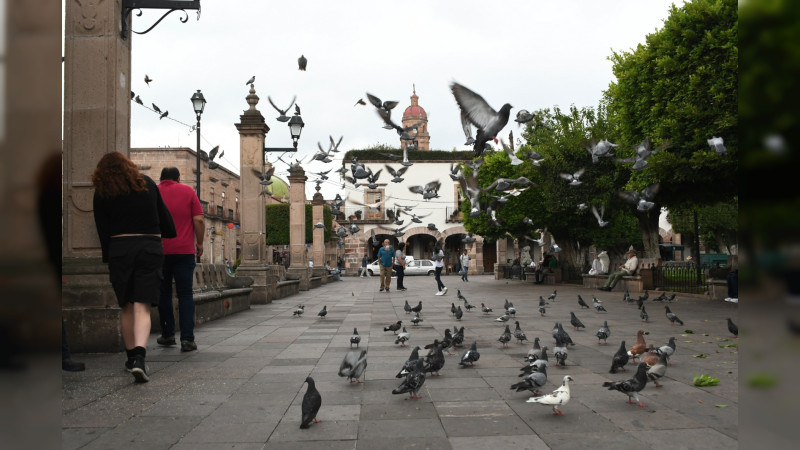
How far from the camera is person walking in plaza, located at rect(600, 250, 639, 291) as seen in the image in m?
19.4

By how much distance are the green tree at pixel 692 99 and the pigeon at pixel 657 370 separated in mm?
9541

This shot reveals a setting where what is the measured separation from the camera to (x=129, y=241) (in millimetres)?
5215

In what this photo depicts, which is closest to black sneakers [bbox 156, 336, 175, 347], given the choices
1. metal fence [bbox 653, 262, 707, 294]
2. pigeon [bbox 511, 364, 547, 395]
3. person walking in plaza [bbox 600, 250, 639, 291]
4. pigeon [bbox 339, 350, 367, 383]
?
pigeon [bbox 339, 350, 367, 383]

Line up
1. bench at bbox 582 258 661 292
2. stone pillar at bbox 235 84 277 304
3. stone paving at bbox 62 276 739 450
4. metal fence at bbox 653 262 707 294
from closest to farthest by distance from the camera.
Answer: stone paving at bbox 62 276 739 450 < stone pillar at bbox 235 84 277 304 < metal fence at bbox 653 262 707 294 < bench at bbox 582 258 661 292

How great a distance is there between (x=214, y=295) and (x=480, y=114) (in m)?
5.32

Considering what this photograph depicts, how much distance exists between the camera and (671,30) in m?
14.8

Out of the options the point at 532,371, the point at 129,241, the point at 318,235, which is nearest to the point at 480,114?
the point at 532,371

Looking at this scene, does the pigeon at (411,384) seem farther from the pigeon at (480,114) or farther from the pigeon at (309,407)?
the pigeon at (480,114)

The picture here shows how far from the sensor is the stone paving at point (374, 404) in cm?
349

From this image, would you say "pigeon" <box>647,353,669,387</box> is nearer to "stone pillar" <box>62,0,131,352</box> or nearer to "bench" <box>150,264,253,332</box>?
"stone pillar" <box>62,0,131,352</box>

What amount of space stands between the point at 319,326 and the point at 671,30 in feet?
38.2

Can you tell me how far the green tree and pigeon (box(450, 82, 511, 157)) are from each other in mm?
7241
